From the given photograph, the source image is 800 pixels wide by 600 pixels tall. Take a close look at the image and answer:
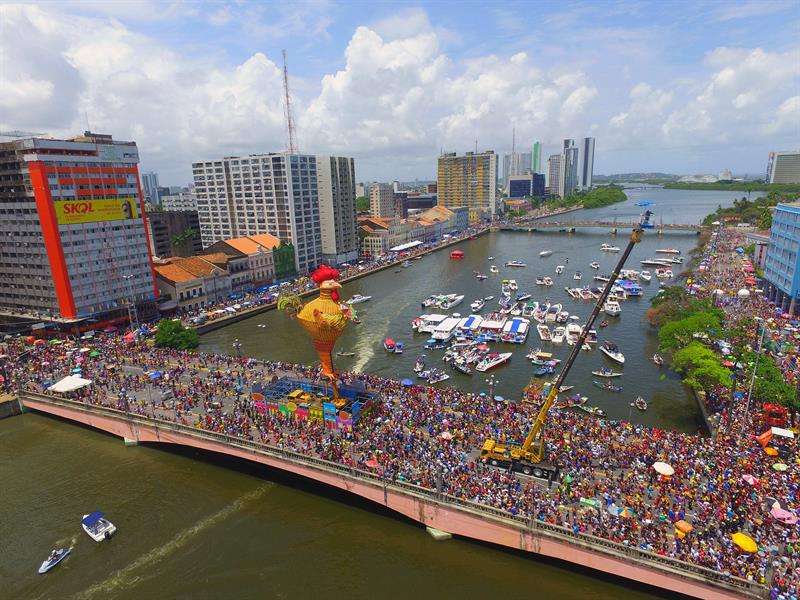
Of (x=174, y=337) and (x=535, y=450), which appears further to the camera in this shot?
(x=174, y=337)

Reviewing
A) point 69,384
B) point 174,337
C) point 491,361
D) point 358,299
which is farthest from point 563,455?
point 358,299

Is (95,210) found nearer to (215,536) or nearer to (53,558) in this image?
(53,558)

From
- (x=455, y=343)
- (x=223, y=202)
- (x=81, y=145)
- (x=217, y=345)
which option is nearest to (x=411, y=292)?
(x=455, y=343)

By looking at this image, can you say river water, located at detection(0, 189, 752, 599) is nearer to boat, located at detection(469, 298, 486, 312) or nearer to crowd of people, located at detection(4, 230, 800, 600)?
crowd of people, located at detection(4, 230, 800, 600)

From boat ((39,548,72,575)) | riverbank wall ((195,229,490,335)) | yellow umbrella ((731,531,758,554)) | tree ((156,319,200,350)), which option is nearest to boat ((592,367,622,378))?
yellow umbrella ((731,531,758,554))

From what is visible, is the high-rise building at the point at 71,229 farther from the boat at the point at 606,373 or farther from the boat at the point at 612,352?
the boat at the point at 612,352

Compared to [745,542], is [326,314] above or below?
above

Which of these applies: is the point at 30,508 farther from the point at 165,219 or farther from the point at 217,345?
the point at 165,219

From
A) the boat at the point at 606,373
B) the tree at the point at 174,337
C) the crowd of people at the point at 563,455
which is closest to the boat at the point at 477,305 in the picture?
the boat at the point at 606,373

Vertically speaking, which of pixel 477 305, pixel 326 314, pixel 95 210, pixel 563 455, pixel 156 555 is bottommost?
pixel 156 555
